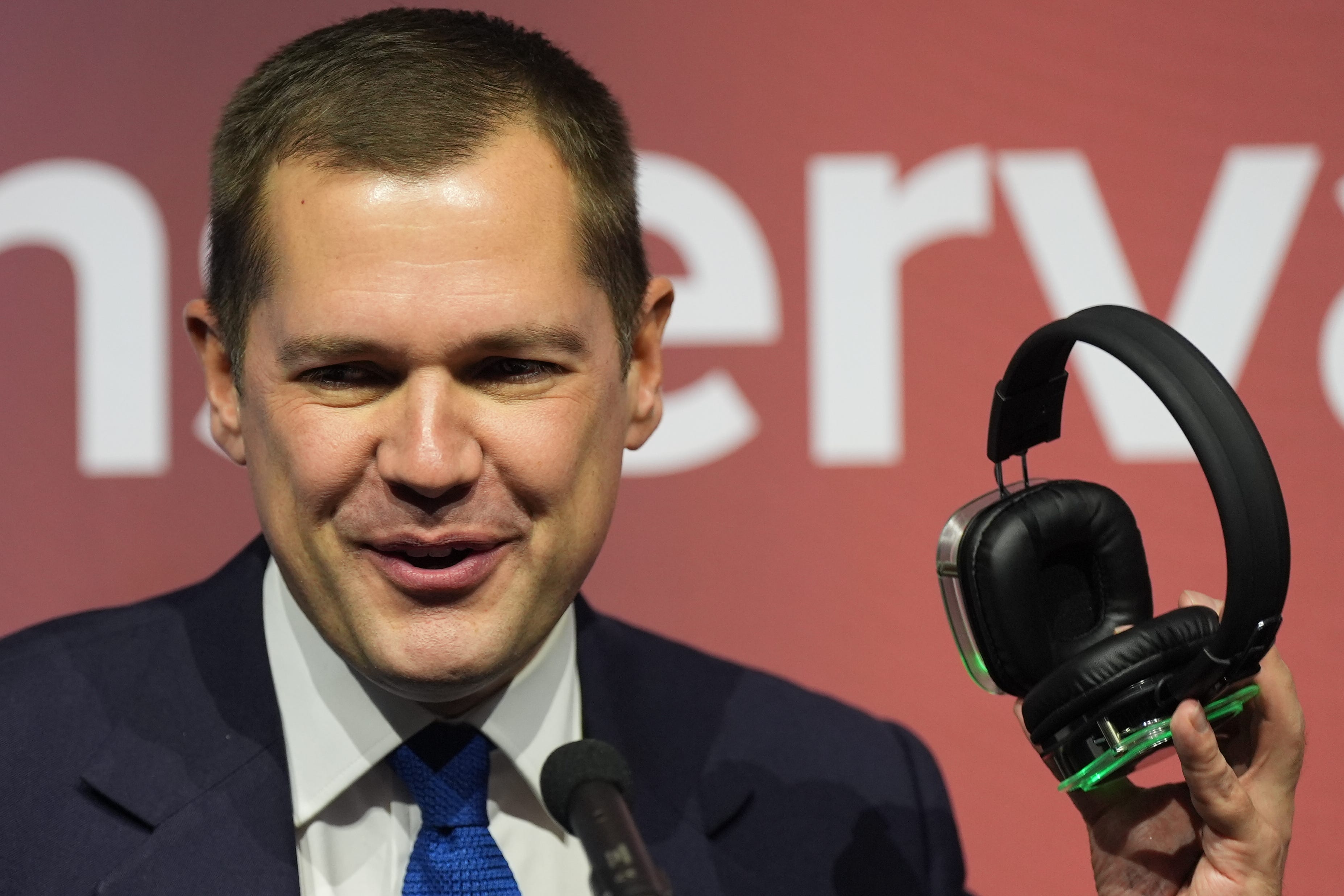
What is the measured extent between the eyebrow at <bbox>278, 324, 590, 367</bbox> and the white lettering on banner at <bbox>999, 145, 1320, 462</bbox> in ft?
4.17

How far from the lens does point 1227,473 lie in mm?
1272

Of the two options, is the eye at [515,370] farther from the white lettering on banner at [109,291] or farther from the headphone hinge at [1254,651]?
the white lettering on banner at [109,291]

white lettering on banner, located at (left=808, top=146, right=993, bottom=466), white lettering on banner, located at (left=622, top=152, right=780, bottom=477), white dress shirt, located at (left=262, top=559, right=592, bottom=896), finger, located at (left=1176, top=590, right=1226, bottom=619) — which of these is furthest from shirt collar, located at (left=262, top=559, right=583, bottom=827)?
white lettering on banner, located at (left=808, top=146, right=993, bottom=466)

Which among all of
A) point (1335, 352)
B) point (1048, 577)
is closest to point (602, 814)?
point (1048, 577)

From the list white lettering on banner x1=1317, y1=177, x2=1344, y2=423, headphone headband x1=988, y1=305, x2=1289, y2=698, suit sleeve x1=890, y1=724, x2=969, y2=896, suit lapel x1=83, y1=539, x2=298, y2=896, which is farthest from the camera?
white lettering on banner x1=1317, y1=177, x2=1344, y2=423

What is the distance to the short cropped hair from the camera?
1448 millimetres

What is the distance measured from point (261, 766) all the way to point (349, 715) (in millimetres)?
118

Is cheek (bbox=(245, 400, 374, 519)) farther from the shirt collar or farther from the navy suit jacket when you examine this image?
the navy suit jacket

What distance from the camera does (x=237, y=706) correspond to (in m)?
1.65

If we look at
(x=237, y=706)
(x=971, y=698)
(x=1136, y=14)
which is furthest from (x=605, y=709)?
(x=1136, y=14)

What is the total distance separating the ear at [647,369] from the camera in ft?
5.61

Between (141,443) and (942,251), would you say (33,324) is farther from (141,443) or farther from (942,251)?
(942,251)

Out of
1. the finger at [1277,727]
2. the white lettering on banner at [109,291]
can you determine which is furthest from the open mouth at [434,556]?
the white lettering on banner at [109,291]

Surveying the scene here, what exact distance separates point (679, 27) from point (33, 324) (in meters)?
1.22
